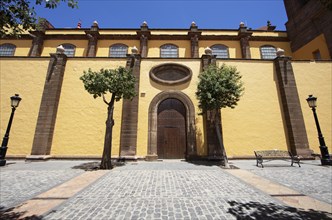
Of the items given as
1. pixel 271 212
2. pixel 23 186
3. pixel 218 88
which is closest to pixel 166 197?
pixel 271 212

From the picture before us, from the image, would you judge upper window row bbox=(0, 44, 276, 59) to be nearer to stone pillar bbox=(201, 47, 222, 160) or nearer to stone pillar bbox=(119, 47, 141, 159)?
stone pillar bbox=(119, 47, 141, 159)

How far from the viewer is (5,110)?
1294 cm

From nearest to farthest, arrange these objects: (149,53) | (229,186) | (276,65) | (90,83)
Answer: (229,186), (90,83), (276,65), (149,53)

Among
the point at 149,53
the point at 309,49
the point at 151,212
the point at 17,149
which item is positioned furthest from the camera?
the point at 149,53

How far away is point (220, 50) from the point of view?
68.4ft

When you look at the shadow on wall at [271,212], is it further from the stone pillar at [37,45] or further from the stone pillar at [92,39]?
the stone pillar at [37,45]

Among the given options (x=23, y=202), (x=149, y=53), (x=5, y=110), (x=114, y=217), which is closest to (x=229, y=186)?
(x=114, y=217)

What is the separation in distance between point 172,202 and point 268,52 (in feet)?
75.7

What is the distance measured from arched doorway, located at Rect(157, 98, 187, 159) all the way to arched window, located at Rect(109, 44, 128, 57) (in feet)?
35.2

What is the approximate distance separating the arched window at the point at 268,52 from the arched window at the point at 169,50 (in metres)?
11.0

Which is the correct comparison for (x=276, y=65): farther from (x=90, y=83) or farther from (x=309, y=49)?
(x=90, y=83)

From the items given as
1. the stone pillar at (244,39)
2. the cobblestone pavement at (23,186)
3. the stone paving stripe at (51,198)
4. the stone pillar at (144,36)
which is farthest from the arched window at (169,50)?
the stone paving stripe at (51,198)

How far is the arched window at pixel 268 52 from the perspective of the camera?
68.3 feet

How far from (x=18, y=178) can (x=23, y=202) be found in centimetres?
349
